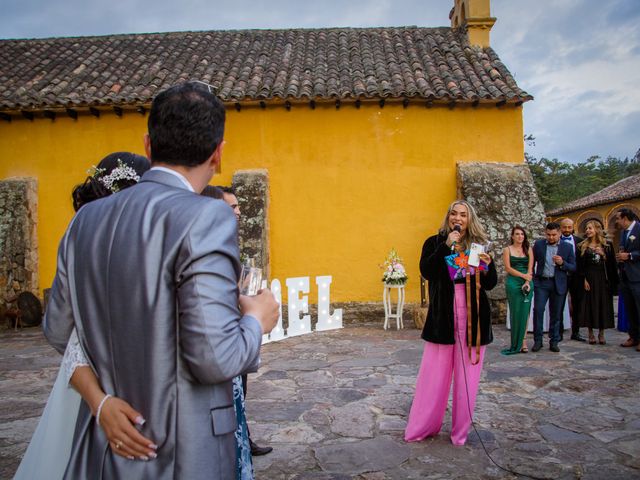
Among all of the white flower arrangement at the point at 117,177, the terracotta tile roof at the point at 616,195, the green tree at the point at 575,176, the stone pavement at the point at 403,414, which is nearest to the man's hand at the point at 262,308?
the white flower arrangement at the point at 117,177

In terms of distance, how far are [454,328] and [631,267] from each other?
4.93 m

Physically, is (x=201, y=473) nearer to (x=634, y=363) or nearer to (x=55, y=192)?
(x=634, y=363)

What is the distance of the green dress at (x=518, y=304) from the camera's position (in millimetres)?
6961

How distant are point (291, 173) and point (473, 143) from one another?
399 cm

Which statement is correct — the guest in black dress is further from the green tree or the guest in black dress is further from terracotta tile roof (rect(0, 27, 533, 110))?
the green tree

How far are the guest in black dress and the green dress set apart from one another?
4.98 ft

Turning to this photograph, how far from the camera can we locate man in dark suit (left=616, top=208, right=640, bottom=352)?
23.6 ft

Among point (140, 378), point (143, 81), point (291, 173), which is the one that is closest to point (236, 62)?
point (143, 81)

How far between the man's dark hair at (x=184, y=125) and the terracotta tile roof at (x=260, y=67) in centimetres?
884

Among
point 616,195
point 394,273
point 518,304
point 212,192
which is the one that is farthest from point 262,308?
point 616,195

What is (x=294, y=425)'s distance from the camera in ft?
13.8

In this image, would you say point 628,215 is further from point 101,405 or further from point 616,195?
point 616,195

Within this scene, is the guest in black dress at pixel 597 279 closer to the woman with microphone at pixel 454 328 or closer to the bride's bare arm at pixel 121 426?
the woman with microphone at pixel 454 328

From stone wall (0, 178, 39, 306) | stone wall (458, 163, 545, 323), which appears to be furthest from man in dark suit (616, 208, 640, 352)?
stone wall (0, 178, 39, 306)
